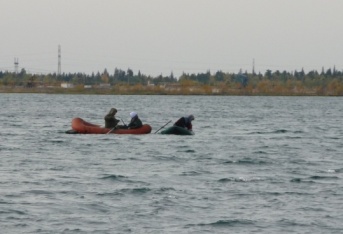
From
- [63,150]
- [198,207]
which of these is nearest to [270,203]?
[198,207]

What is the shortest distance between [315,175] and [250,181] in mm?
2837

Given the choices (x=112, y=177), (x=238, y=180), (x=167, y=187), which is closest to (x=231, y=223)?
(x=167, y=187)

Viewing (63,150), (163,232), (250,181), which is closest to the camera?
(163,232)

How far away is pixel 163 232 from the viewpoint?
75.7 ft

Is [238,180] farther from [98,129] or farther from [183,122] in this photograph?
[183,122]

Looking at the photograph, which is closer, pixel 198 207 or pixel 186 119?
pixel 198 207

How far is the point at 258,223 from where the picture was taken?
24141 mm

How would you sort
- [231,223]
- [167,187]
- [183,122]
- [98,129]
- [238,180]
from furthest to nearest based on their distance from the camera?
[183,122], [98,129], [238,180], [167,187], [231,223]

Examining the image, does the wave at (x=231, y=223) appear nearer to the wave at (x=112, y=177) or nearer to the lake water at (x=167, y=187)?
the lake water at (x=167, y=187)

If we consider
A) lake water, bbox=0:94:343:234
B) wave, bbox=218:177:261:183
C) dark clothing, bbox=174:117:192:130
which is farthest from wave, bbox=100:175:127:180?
dark clothing, bbox=174:117:192:130

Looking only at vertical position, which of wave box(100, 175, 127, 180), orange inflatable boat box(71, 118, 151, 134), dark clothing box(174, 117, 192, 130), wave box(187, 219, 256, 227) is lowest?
wave box(187, 219, 256, 227)

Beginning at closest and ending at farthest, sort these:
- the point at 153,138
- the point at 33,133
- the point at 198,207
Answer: the point at 198,207 < the point at 153,138 < the point at 33,133

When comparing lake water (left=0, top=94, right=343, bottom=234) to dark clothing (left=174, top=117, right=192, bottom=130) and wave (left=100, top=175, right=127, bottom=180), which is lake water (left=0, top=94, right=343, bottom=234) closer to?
wave (left=100, top=175, right=127, bottom=180)

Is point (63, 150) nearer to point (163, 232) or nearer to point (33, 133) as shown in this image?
point (33, 133)
